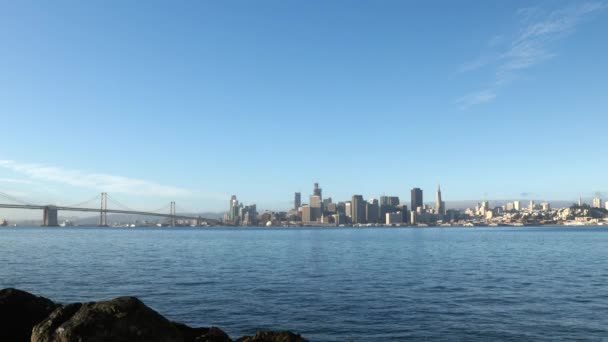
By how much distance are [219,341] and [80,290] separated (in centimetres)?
2370

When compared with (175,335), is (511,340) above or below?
below

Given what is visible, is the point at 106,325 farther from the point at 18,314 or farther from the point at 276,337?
the point at 18,314

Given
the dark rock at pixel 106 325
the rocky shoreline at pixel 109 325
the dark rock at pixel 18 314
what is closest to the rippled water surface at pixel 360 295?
the dark rock at pixel 18 314

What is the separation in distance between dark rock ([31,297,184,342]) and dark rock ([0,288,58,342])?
345 cm

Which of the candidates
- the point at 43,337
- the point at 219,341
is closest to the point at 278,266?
the point at 219,341

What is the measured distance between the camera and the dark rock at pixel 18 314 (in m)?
12.3

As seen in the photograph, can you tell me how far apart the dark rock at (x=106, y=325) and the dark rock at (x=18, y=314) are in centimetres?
345

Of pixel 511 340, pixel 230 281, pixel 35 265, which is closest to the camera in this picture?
pixel 511 340

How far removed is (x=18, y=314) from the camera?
12.7 meters

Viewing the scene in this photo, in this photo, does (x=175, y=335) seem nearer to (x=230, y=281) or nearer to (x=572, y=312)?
(x=572, y=312)

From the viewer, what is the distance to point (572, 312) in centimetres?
2480

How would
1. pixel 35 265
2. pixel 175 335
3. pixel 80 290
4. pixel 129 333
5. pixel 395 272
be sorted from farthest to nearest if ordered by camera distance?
pixel 35 265
pixel 395 272
pixel 80 290
pixel 175 335
pixel 129 333

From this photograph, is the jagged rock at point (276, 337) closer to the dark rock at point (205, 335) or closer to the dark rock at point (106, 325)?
the dark rock at point (205, 335)

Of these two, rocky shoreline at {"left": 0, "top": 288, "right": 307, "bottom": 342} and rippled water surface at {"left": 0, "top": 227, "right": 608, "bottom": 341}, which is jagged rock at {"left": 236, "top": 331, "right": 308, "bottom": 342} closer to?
rocky shoreline at {"left": 0, "top": 288, "right": 307, "bottom": 342}
